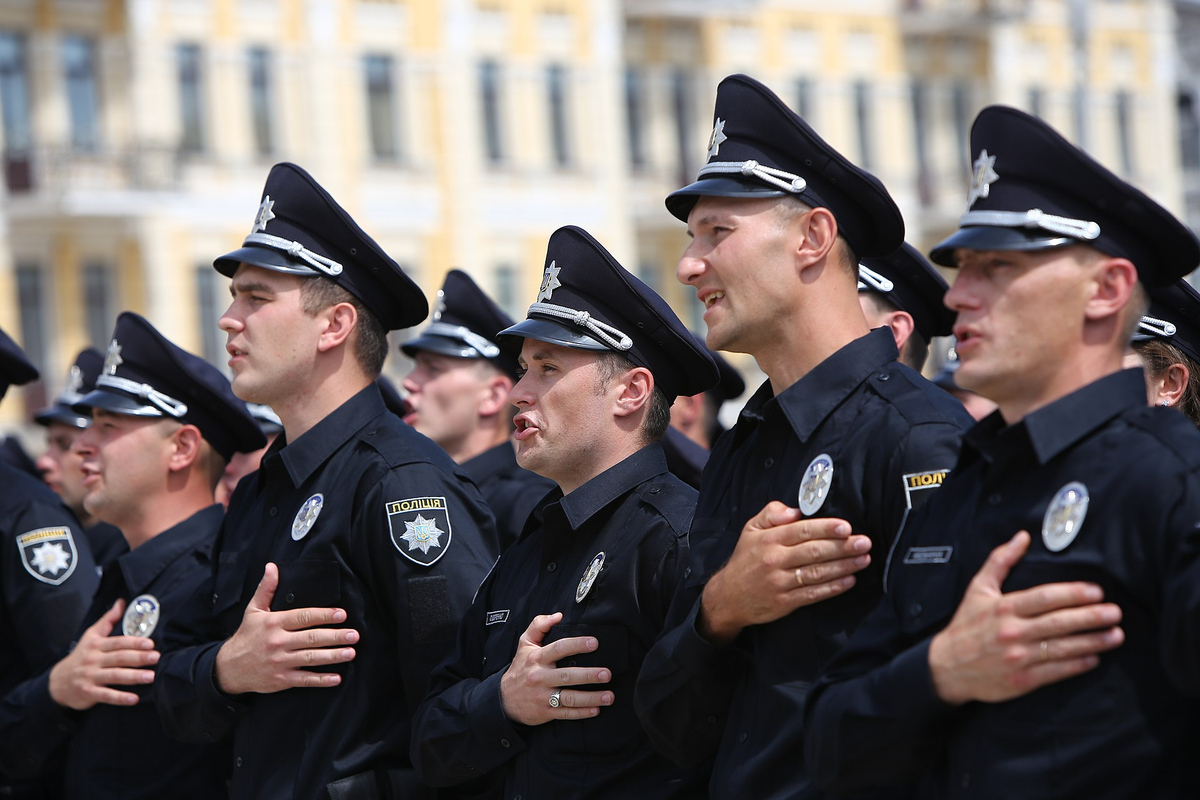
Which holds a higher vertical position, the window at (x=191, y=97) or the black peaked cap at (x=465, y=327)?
the window at (x=191, y=97)

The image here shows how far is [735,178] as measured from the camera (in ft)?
13.0

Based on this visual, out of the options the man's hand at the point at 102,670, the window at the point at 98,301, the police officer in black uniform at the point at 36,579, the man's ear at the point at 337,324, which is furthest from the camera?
the window at the point at 98,301

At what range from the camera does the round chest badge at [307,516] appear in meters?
4.79

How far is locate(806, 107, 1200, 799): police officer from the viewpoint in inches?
114

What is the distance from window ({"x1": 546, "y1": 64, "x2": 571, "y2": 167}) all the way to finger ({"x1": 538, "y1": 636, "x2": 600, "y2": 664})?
27.0 m

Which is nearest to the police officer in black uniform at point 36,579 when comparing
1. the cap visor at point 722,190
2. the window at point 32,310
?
the cap visor at point 722,190

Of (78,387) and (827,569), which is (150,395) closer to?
(78,387)

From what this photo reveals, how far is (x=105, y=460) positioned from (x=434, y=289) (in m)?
22.3

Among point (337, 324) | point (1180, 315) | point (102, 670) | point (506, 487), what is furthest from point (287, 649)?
point (506, 487)

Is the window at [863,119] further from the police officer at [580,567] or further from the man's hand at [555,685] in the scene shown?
the man's hand at [555,685]

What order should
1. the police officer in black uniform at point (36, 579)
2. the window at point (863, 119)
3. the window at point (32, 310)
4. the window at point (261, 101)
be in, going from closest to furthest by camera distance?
the police officer in black uniform at point (36, 579) → the window at point (32, 310) → the window at point (261, 101) → the window at point (863, 119)

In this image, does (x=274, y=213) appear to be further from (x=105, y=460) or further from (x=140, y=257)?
(x=140, y=257)

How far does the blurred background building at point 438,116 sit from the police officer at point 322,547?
67.6ft

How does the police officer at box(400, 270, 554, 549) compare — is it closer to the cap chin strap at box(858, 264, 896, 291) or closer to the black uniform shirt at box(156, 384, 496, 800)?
the cap chin strap at box(858, 264, 896, 291)
